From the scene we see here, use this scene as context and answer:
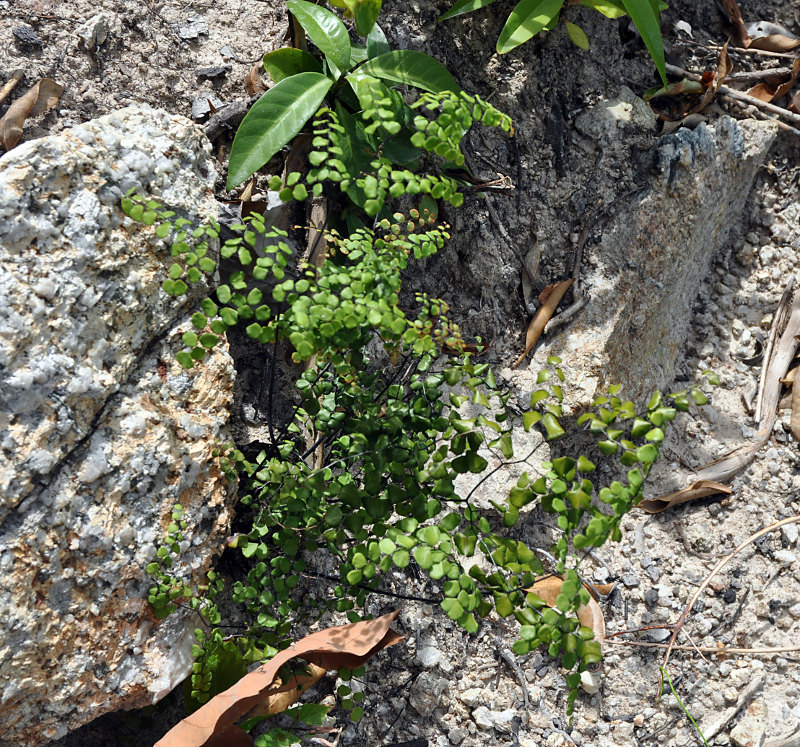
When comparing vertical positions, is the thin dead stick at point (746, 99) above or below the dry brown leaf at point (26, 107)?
below

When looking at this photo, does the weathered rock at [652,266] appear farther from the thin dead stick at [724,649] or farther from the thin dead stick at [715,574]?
the thin dead stick at [724,649]

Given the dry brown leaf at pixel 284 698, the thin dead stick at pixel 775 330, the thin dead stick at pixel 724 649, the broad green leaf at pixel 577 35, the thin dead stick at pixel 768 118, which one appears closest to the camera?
the dry brown leaf at pixel 284 698

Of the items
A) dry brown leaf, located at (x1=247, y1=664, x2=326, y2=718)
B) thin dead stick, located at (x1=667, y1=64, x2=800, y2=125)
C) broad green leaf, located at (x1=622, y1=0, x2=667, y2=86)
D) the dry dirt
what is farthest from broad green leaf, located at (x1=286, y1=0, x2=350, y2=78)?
dry brown leaf, located at (x1=247, y1=664, x2=326, y2=718)

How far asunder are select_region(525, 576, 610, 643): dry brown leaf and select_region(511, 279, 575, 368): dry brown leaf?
26.9 inches

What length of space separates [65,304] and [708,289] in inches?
87.2

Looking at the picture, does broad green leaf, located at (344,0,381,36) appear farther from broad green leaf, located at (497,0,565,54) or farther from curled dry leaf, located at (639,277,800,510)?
curled dry leaf, located at (639,277,800,510)

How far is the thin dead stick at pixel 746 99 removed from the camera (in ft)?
8.71

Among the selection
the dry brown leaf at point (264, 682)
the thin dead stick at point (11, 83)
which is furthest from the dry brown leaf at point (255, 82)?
the dry brown leaf at point (264, 682)

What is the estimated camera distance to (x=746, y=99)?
2.71m

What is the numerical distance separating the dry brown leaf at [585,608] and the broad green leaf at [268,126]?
144 cm

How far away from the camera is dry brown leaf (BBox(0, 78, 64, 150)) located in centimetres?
208

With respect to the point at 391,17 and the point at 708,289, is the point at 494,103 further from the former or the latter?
the point at 708,289

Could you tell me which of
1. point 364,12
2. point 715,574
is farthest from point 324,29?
point 715,574

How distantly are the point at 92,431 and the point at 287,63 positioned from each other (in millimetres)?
1180
